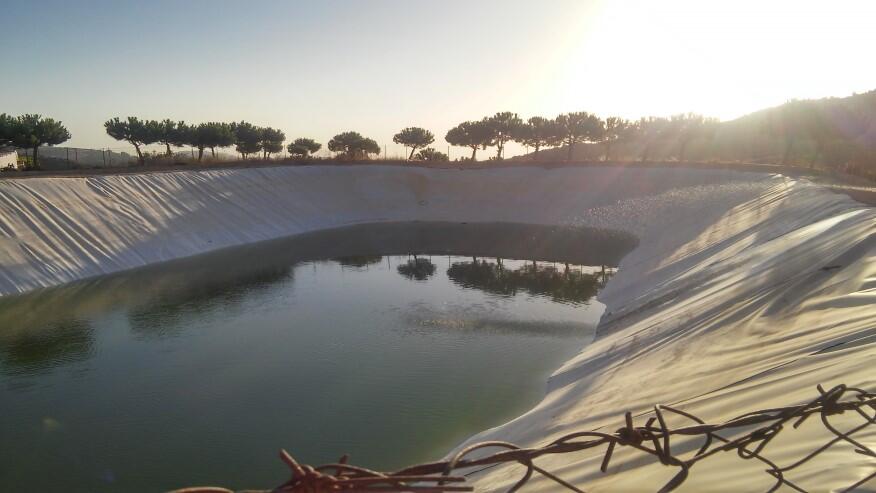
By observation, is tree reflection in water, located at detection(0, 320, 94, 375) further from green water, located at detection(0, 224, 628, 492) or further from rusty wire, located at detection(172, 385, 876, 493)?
rusty wire, located at detection(172, 385, 876, 493)

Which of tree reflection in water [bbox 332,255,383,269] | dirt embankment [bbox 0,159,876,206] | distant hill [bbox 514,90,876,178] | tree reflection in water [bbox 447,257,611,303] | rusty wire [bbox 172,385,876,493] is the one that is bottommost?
tree reflection in water [bbox 447,257,611,303]

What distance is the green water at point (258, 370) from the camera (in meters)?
9.01

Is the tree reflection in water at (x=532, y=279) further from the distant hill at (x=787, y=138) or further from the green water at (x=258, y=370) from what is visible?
the distant hill at (x=787, y=138)

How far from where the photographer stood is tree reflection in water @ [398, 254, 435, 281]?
23.9m

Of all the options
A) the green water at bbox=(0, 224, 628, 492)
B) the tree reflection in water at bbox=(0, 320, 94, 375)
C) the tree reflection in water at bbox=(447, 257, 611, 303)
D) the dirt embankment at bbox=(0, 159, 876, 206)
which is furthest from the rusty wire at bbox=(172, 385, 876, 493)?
the dirt embankment at bbox=(0, 159, 876, 206)

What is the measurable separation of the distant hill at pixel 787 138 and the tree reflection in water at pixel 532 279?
717 inches

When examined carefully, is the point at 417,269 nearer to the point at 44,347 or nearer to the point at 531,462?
the point at 44,347

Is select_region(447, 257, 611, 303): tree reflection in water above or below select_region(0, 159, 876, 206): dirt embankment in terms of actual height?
below

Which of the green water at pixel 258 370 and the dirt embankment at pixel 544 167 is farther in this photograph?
the dirt embankment at pixel 544 167

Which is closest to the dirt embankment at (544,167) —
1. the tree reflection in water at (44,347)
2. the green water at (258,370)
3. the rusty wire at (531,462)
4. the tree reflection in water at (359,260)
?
the green water at (258,370)

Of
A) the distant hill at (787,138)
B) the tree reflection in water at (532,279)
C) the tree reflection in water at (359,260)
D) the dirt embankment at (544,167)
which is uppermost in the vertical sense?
the distant hill at (787,138)

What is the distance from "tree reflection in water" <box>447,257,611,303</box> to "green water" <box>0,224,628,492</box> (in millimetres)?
158

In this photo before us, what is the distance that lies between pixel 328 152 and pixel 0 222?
3590 cm

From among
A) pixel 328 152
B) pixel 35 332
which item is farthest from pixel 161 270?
pixel 328 152
